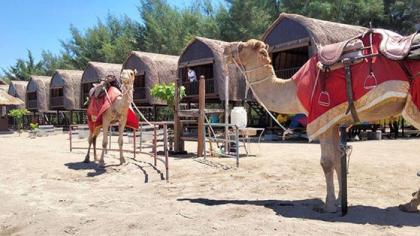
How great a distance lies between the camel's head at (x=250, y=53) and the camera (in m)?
6.50

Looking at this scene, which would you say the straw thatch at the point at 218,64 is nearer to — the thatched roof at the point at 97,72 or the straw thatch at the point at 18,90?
the thatched roof at the point at 97,72

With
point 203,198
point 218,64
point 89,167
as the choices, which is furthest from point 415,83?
point 218,64

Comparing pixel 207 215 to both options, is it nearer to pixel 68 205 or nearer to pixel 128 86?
pixel 68 205

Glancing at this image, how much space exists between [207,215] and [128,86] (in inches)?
214

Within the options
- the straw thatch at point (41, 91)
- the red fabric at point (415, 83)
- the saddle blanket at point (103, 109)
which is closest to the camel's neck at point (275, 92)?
the red fabric at point (415, 83)

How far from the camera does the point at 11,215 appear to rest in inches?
254

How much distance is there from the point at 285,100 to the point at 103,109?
5.91 m

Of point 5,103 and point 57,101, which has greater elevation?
point 57,101

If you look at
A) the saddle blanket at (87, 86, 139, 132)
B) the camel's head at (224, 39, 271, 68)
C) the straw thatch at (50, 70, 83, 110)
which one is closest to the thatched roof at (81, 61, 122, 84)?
the straw thatch at (50, 70, 83, 110)

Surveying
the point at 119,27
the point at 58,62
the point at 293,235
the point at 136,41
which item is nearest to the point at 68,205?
the point at 293,235

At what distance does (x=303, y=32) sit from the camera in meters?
18.8

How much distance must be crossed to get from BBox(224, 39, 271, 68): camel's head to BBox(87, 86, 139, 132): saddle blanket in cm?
505

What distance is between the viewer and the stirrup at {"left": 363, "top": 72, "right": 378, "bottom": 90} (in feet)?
17.3

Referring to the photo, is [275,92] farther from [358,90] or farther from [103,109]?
[103,109]
